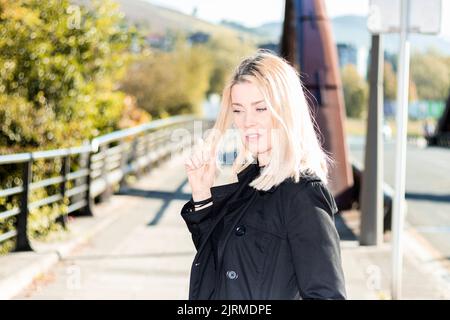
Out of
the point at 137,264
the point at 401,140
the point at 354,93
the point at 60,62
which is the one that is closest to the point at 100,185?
the point at 60,62

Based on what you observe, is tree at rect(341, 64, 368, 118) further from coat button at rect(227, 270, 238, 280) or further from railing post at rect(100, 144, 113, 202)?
coat button at rect(227, 270, 238, 280)

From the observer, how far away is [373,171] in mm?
10922

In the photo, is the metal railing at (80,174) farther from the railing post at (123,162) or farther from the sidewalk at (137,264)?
the sidewalk at (137,264)

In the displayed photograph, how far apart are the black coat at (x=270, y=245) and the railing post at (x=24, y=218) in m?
6.89

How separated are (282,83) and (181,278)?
655cm

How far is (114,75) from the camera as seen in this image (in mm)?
16203

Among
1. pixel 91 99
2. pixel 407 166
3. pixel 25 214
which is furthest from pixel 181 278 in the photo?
pixel 407 166

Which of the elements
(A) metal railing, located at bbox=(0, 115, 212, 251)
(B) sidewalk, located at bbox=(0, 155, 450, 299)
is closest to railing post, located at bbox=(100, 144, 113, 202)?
(A) metal railing, located at bbox=(0, 115, 212, 251)

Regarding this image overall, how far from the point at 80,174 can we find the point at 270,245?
10447 millimetres

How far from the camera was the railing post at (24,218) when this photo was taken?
929 centimetres

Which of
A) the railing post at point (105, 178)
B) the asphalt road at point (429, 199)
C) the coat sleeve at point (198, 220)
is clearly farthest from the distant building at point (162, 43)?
the coat sleeve at point (198, 220)

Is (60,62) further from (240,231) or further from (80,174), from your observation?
(240,231)

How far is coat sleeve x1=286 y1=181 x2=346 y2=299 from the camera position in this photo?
233 centimetres
